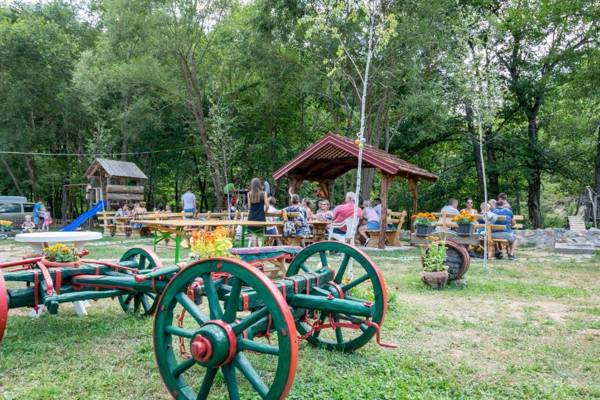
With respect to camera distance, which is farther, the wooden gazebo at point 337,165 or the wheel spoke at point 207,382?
the wooden gazebo at point 337,165

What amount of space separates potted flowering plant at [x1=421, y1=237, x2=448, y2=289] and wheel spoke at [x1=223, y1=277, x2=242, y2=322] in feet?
16.0

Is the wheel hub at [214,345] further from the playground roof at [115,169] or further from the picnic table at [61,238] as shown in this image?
the playground roof at [115,169]

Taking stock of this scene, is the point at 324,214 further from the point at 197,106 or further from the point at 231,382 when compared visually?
the point at 197,106

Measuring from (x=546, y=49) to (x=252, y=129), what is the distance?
47.8ft

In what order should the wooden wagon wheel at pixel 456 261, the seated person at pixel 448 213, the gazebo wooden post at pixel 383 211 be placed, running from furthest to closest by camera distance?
1. the gazebo wooden post at pixel 383 211
2. the seated person at pixel 448 213
3. the wooden wagon wheel at pixel 456 261

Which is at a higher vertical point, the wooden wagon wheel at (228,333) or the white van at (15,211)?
the white van at (15,211)

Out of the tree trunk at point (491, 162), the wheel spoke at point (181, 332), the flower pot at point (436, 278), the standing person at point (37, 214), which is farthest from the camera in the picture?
the tree trunk at point (491, 162)

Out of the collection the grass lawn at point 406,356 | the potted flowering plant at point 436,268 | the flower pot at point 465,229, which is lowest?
the grass lawn at point 406,356

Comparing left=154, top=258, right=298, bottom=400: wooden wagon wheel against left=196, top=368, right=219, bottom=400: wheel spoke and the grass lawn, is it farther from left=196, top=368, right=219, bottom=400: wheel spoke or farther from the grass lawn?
the grass lawn

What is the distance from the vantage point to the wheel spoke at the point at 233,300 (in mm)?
2840

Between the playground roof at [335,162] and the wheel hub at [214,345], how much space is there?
34.9 ft

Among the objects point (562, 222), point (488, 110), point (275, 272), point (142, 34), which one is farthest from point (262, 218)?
point (562, 222)

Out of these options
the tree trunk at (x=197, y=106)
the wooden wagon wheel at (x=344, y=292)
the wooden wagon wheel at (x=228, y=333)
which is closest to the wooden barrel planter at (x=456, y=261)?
the wooden wagon wheel at (x=344, y=292)

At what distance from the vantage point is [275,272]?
7.67m
